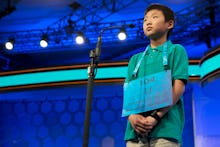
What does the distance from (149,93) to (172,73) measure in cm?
15

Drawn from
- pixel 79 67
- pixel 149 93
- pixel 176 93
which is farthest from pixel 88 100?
pixel 79 67

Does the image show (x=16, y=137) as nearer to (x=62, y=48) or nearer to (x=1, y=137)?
(x=1, y=137)

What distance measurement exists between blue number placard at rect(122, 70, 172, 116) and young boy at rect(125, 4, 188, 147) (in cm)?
3

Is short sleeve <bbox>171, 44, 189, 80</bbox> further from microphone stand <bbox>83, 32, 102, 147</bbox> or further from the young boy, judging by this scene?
microphone stand <bbox>83, 32, 102, 147</bbox>

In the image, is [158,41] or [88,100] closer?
[158,41]

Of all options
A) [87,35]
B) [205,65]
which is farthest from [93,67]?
[87,35]

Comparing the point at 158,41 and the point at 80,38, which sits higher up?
the point at 80,38

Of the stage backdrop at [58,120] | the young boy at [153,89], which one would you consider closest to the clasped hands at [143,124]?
the young boy at [153,89]

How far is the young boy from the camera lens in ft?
5.57

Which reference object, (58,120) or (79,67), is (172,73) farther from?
(58,120)

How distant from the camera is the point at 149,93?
1776mm

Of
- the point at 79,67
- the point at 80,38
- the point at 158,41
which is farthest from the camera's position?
the point at 80,38

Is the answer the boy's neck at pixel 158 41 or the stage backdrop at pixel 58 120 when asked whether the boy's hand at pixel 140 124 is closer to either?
the boy's neck at pixel 158 41

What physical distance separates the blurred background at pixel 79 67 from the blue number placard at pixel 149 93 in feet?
2.45
